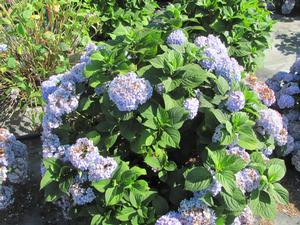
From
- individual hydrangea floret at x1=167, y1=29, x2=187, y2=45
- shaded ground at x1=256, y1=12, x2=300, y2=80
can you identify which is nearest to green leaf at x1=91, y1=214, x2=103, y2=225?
individual hydrangea floret at x1=167, y1=29, x2=187, y2=45

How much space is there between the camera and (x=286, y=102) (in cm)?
333

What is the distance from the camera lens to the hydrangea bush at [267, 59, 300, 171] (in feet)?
10.8

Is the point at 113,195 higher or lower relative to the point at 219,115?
lower

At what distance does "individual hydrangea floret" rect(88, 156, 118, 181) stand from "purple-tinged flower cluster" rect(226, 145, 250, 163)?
0.62 m

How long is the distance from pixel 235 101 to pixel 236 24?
164cm

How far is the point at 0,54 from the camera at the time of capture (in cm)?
364

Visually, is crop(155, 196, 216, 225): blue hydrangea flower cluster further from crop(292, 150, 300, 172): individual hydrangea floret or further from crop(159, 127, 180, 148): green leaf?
crop(292, 150, 300, 172): individual hydrangea floret

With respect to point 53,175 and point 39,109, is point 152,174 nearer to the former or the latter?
point 53,175

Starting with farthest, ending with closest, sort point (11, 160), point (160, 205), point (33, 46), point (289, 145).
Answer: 1. point (33, 46)
2. point (289, 145)
3. point (11, 160)
4. point (160, 205)

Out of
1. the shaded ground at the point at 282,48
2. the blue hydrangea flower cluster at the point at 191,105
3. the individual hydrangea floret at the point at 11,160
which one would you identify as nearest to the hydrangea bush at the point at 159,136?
the blue hydrangea flower cluster at the point at 191,105

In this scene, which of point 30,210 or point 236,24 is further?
point 236,24

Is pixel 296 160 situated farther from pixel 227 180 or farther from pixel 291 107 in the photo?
pixel 227 180

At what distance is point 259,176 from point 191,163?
0.43 m

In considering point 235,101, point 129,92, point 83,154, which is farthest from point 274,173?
point 83,154
